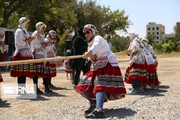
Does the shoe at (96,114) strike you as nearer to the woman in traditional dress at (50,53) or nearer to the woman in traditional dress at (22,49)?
the woman in traditional dress at (22,49)

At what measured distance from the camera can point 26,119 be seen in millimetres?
6723

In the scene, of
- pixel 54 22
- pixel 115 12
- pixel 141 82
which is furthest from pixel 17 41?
pixel 115 12

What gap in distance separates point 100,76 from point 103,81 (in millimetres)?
107

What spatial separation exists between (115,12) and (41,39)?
40.8 meters

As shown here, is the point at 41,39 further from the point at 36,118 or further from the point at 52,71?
the point at 36,118

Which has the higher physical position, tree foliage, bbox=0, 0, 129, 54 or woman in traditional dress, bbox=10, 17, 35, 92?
tree foliage, bbox=0, 0, 129, 54

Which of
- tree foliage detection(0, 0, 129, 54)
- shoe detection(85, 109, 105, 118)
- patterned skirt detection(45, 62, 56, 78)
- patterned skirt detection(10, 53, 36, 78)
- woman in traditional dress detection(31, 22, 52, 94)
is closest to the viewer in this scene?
shoe detection(85, 109, 105, 118)

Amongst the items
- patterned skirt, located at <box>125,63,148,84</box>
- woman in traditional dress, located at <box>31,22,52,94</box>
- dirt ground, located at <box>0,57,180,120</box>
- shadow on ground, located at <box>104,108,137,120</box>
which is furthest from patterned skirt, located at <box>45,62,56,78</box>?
shadow on ground, located at <box>104,108,137,120</box>

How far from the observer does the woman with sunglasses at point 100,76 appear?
6676mm

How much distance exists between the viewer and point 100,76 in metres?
6.77

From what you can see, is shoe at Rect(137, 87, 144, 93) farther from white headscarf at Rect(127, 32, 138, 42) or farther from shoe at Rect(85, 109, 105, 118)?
shoe at Rect(85, 109, 105, 118)

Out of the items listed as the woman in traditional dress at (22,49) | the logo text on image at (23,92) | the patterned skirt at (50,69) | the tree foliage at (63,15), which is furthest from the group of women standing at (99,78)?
the tree foliage at (63,15)

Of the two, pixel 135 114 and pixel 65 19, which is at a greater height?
pixel 65 19

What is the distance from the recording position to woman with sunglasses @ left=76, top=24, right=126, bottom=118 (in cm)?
668
